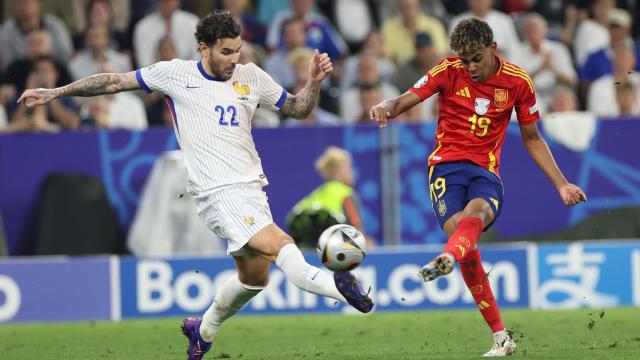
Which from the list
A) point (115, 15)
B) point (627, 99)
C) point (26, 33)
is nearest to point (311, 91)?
point (627, 99)

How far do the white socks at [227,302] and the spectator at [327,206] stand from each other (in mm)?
4443

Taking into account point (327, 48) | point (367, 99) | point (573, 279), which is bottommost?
point (573, 279)

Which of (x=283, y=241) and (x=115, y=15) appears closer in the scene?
(x=283, y=241)

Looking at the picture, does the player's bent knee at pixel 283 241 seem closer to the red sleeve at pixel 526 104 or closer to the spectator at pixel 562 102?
the red sleeve at pixel 526 104

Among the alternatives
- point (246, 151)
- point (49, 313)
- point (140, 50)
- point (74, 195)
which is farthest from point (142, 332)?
point (140, 50)

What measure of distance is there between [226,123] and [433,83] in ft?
4.66

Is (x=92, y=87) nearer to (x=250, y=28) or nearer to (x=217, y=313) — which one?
(x=217, y=313)

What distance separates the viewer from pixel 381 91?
15047 millimetres

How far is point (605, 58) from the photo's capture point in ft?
51.8

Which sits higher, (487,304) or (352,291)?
(352,291)

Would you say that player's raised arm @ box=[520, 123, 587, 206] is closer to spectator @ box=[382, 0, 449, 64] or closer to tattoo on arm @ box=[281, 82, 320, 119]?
tattoo on arm @ box=[281, 82, 320, 119]

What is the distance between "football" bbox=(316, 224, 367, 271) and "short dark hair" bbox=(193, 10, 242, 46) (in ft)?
4.60

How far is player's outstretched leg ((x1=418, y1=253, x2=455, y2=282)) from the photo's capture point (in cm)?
733

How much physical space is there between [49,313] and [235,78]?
18.6 ft
